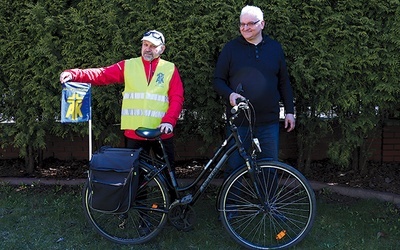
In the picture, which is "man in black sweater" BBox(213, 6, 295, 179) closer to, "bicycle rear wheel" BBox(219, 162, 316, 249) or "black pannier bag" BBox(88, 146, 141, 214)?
"bicycle rear wheel" BBox(219, 162, 316, 249)

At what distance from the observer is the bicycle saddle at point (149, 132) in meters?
3.56

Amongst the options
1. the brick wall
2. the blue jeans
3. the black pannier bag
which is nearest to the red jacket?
the black pannier bag

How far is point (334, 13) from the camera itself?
164 inches

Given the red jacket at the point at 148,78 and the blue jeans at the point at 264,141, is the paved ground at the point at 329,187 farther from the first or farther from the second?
the red jacket at the point at 148,78

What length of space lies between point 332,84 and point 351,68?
0.75ft

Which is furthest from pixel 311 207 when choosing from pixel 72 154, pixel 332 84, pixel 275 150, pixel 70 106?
pixel 72 154

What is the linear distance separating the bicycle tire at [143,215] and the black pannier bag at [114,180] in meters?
0.13

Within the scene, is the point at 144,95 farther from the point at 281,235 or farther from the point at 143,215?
the point at 281,235

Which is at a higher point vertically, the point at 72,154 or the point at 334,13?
the point at 334,13

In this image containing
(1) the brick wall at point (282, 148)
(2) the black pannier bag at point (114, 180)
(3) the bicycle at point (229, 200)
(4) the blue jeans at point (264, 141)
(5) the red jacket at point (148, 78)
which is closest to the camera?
(2) the black pannier bag at point (114, 180)

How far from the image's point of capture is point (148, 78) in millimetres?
3732

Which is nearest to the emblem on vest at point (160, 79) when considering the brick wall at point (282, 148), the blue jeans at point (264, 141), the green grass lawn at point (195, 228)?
the blue jeans at point (264, 141)

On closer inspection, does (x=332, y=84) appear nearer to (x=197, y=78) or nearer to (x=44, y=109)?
(x=197, y=78)

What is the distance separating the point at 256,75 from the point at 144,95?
965mm
